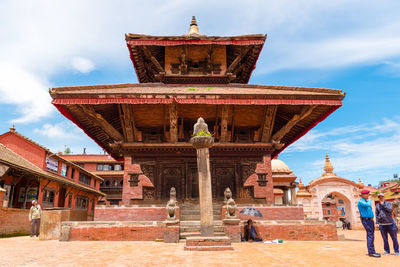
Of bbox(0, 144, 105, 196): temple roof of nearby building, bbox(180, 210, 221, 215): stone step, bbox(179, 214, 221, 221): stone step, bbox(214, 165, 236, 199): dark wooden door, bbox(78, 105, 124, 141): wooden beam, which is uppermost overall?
bbox(78, 105, 124, 141): wooden beam

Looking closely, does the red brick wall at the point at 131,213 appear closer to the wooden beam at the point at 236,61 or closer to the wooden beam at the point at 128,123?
the wooden beam at the point at 128,123

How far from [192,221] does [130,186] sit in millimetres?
3691

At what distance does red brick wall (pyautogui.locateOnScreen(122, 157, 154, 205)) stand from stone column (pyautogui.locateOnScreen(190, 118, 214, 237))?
5.57 meters

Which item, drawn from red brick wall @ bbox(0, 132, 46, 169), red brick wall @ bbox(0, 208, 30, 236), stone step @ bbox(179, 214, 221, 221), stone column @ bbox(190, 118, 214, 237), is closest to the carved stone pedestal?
stone column @ bbox(190, 118, 214, 237)

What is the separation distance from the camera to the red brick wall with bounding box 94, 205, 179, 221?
11133 millimetres

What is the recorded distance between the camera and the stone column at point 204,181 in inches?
305

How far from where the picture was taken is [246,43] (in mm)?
14836

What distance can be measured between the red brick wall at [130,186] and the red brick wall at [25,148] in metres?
16.0

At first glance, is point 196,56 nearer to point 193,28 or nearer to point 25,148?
point 193,28

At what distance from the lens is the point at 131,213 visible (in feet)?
36.9

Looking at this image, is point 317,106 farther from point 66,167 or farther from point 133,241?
point 66,167

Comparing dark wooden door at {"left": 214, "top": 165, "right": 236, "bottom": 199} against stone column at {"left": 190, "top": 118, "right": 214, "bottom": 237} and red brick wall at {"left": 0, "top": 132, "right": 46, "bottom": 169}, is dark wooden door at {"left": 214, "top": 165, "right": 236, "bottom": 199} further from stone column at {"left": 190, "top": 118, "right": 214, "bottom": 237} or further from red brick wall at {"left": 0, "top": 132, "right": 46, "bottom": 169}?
red brick wall at {"left": 0, "top": 132, "right": 46, "bottom": 169}

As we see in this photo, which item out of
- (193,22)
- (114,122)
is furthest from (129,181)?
(193,22)

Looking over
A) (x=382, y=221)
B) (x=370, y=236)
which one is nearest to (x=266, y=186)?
(x=382, y=221)
